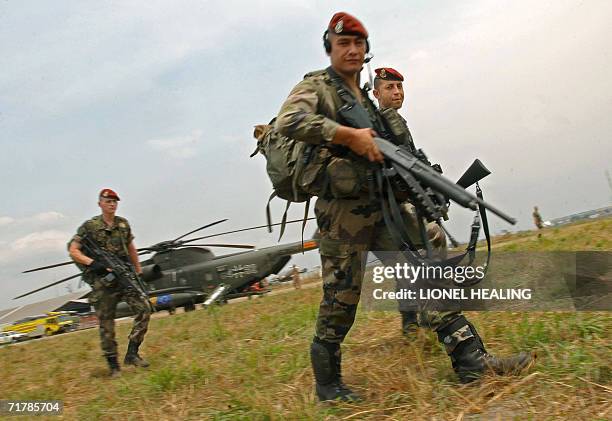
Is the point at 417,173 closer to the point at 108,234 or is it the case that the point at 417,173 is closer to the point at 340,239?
the point at 340,239

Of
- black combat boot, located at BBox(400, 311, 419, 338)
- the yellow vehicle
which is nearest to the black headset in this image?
black combat boot, located at BBox(400, 311, 419, 338)

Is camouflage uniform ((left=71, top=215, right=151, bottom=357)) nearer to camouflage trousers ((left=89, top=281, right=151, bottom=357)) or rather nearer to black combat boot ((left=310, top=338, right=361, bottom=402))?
camouflage trousers ((left=89, top=281, right=151, bottom=357))

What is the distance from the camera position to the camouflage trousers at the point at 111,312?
5.87 meters

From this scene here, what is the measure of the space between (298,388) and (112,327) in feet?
10.5

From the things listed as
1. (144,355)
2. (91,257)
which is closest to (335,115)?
(91,257)

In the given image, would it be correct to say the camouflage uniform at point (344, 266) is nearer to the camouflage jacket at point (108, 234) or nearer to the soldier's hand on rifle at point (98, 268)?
the soldier's hand on rifle at point (98, 268)

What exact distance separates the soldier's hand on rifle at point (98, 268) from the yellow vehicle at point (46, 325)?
13735 mm

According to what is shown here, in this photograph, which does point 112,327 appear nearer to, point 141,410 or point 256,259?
point 141,410

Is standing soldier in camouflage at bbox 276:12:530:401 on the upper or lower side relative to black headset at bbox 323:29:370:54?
lower

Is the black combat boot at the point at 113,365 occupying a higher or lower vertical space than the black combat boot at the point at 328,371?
lower

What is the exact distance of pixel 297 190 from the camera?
9.78 ft

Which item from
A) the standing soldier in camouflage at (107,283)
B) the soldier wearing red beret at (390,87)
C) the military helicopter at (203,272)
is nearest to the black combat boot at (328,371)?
the soldier wearing red beret at (390,87)

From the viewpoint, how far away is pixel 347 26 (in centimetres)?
290

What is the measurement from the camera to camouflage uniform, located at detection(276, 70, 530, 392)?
2.87m
